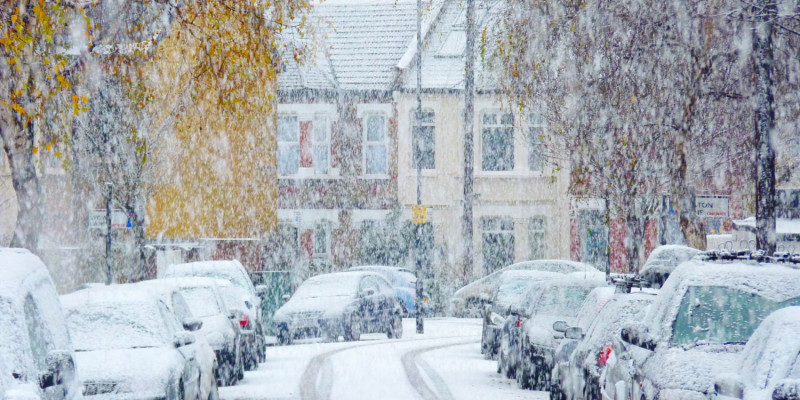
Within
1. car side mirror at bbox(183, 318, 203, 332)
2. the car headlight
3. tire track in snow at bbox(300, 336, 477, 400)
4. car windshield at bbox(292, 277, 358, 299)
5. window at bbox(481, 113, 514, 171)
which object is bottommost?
tire track in snow at bbox(300, 336, 477, 400)

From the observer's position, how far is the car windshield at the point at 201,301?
60.3 ft

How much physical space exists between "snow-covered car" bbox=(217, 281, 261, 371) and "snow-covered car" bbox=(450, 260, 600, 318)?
49.8 feet

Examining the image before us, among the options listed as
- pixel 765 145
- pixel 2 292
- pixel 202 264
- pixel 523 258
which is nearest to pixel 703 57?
pixel 765 145

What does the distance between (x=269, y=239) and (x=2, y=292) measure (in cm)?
3553

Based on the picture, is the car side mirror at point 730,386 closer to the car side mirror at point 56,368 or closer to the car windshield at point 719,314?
the car windshield at point 719,314

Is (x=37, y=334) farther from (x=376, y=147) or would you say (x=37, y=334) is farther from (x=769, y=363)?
(x=376, y=147)

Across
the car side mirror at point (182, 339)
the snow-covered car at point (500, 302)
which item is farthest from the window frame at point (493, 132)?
the car side mirror at point (182, 339)

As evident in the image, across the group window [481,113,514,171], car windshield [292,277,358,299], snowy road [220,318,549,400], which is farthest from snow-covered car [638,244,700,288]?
window [481,113,514,171]

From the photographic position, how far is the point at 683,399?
328 inches

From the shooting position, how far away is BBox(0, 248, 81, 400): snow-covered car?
637 cm

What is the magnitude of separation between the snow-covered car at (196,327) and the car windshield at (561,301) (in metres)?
5.32

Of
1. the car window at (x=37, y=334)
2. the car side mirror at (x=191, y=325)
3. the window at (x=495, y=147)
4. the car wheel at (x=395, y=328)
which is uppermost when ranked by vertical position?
the window at (x=495, y=147)

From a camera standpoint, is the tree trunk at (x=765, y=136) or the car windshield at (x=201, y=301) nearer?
the tree trunk at (x=765, y=136)

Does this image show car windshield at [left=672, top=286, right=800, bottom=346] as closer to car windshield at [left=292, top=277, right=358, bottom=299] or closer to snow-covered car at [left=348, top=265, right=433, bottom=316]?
car windshield at [left=292, top=277, right=358, bottom=299]
